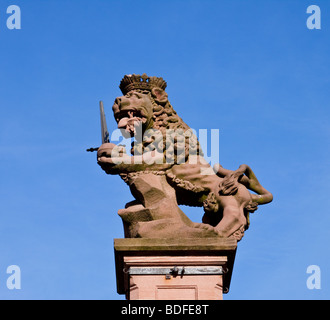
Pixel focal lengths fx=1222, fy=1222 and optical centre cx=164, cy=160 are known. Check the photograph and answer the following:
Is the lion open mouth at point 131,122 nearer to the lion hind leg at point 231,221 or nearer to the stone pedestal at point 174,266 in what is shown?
the lion hind leg at point 231,221

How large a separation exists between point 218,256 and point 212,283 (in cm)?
52

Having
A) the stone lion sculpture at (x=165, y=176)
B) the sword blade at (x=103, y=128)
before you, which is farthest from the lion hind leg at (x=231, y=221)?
Result: the sword blade at (x=103, y=128)

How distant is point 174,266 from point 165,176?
216cm

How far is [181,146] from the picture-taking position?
22766mm

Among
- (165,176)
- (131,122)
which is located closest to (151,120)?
(131,122)

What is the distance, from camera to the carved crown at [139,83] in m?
23.3

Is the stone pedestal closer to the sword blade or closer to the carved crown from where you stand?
the sword blade

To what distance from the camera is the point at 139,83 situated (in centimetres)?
2333

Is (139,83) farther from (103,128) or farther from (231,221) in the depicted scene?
(231,221)

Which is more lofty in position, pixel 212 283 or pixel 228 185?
pixel 228 185
